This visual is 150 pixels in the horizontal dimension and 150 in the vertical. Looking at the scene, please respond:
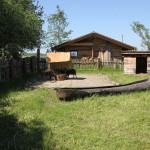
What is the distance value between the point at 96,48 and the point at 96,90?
54.1 feet

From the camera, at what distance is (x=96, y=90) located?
779cm

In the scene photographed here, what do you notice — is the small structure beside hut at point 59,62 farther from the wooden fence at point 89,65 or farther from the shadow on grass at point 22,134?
the shadow on grass at point 22,134

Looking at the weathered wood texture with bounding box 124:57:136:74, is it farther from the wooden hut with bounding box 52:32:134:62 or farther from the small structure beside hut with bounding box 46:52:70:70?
the small structure beside hut with bounding box 46:52:70:70

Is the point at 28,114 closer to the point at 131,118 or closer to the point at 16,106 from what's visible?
the point at 16,106

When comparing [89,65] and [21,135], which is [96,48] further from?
[21,135]

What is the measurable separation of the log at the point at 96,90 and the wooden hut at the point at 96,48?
1482 cm

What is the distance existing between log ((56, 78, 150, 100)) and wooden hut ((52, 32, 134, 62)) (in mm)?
14824

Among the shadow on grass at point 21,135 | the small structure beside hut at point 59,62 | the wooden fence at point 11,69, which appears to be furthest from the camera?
the small structure beside hut at point 59,62

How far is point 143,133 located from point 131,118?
940 mm

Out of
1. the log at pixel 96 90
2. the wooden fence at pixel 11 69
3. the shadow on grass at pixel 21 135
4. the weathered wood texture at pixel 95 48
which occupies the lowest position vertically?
the shadow on grass at pixel 21 135

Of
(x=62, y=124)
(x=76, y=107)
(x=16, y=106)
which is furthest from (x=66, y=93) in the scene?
(x=62, y=124)

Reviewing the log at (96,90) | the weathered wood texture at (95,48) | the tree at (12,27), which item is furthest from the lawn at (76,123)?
the weathered wood texture at (95,48)

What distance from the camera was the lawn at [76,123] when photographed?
3.98 m

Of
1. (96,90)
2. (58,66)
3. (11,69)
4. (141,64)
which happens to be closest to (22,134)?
(96,90)
